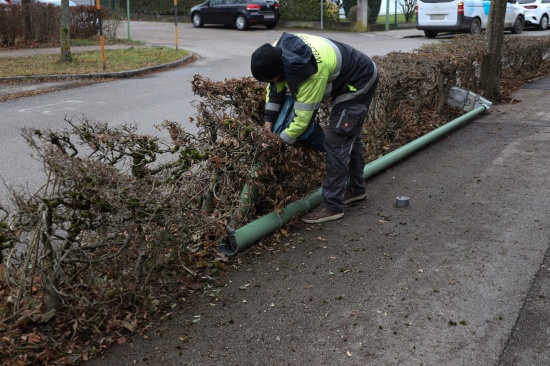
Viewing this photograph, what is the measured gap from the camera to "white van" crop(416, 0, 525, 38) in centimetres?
2450

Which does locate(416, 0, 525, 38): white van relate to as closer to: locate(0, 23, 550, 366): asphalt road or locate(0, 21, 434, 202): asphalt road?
locate(0, 21, 434, 202): asphalt road

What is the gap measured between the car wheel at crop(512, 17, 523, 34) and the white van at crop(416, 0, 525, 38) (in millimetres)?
3295

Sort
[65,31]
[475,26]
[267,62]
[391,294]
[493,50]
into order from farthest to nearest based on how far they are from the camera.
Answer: [475,26]
[65,31]
[493,50]
[267,62]
[391,294]

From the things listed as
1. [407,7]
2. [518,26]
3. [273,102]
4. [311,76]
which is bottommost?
[273,102]

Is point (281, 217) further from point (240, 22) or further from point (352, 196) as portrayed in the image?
point (240, 22)

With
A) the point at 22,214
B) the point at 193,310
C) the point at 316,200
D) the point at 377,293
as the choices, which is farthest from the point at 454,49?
the point at 22,214

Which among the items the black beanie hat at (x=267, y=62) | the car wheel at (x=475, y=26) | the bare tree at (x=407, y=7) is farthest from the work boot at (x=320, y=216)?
the bare tree at (x=407, y=7)

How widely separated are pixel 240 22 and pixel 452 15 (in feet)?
28.4

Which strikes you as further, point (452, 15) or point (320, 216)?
point (452, 15)

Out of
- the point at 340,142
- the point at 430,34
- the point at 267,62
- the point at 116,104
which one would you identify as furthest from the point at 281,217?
the point at 430,34

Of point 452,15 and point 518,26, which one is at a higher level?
point 452,15

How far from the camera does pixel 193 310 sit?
13.3ft

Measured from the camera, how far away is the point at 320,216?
548cm

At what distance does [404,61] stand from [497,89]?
3.59 meters
